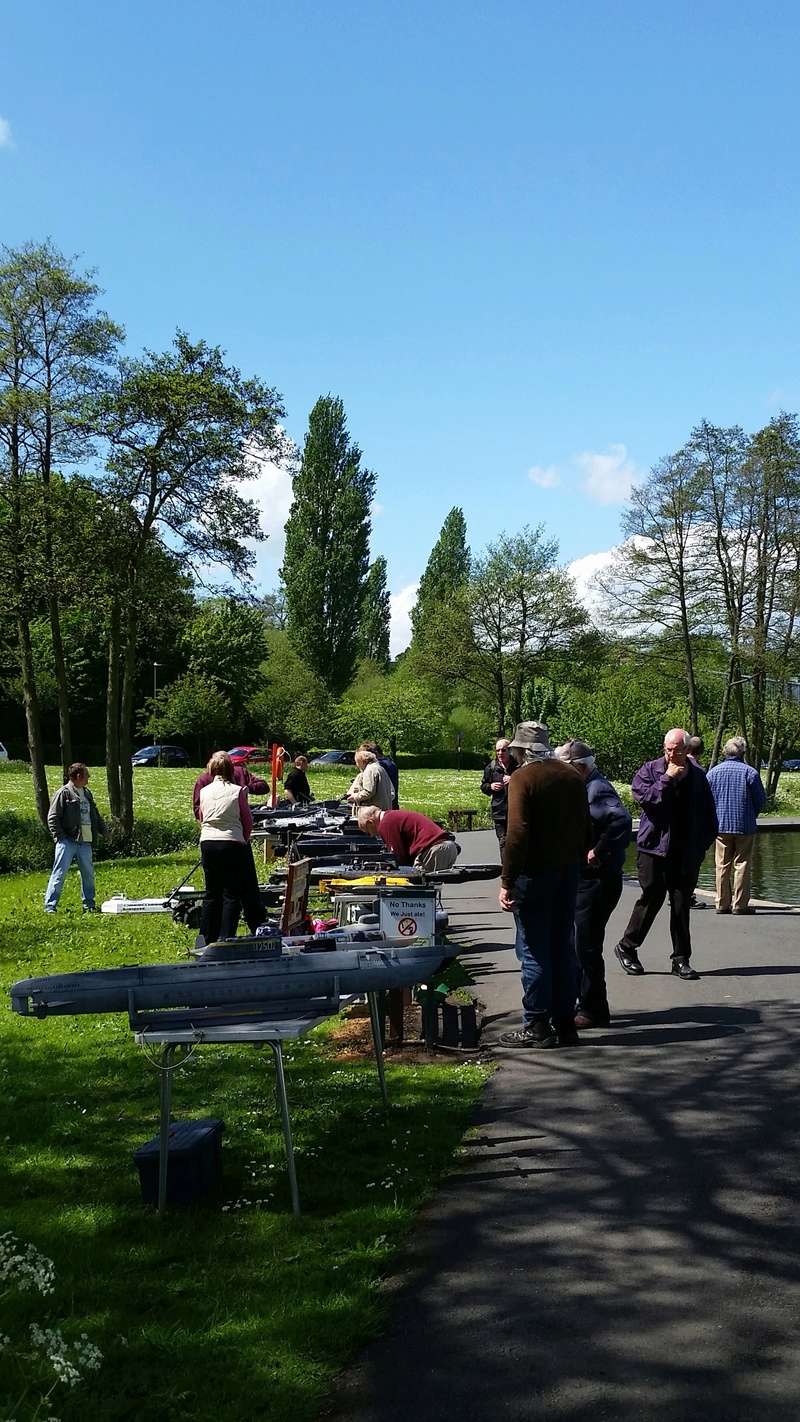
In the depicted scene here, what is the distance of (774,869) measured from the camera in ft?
69.9

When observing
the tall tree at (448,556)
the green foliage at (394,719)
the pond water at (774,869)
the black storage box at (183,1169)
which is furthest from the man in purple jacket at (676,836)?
the tall tree at (448,556)

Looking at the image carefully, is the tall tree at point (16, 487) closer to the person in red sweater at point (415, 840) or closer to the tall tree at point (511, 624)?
the person in red sweater at point (415, 840)

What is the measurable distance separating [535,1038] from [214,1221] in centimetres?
301

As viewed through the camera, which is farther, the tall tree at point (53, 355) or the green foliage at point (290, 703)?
the green foliage at point (290, 703)

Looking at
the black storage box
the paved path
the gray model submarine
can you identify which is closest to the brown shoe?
the paved path

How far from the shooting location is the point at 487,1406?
3059 millimetres

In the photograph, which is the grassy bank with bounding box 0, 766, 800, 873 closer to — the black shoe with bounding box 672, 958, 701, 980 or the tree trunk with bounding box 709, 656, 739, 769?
the tree trunk with bounding box 709, 656, 739, 769

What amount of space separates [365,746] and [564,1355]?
33.4ft

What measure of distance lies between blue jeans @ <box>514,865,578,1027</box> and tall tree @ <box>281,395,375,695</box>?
6541 cm

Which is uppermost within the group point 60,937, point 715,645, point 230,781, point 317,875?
point 715,645

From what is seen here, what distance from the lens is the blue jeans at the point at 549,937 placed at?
7035 mm

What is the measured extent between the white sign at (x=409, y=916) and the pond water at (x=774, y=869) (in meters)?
11.1

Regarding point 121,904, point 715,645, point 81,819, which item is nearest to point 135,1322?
point 121,904

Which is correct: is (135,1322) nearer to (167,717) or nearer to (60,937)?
(60,937)
